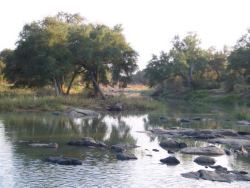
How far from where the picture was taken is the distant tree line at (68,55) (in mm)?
82812

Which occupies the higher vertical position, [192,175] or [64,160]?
[64,160]

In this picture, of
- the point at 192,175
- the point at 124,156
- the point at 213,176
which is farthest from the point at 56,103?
the point at 213,176

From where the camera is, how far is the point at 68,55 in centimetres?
8444

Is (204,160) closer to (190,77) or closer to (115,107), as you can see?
(115,107)

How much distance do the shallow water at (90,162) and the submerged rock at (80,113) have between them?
1161 cm

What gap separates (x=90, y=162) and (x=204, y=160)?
7271 millimetres

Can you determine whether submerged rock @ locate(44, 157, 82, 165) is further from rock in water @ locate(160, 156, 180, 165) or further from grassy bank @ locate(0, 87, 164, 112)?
grassy bank @ locate(0, 87, 164, 112)

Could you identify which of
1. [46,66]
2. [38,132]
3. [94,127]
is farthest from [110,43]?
[38,132]

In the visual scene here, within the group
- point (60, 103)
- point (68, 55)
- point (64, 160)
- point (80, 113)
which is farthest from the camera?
point (68, 55)

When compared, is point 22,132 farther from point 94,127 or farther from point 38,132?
point 94,127

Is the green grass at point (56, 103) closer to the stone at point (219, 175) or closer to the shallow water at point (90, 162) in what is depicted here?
the shallow water at point (90, 162)

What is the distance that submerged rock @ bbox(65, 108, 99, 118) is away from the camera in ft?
217

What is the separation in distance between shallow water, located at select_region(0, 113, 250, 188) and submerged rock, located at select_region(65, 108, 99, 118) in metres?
11.6

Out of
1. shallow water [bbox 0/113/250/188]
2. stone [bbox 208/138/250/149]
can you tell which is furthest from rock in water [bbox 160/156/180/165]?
stone [bbox 208/138/250/149]
